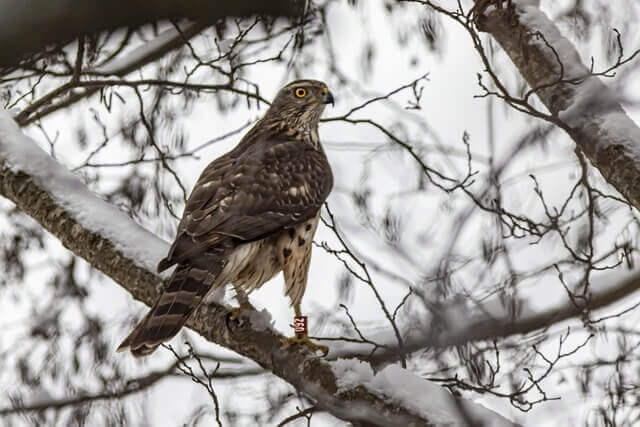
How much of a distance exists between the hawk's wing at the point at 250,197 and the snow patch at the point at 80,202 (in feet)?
0.59

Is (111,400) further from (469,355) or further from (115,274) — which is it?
(469,355)

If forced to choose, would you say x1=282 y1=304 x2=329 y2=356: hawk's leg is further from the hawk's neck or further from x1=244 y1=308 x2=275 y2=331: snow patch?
the hawk's neck

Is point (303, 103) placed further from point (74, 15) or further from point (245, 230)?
point (74, 15)

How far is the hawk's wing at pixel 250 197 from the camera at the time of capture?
3.84m

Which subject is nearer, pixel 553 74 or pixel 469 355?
pixel 469 355

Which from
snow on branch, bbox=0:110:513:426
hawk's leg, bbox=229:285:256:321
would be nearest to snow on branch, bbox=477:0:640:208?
snow on branch, bbox=0:110:513:426

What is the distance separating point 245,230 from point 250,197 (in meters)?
0.26

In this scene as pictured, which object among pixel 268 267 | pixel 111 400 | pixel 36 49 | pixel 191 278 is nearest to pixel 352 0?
pixel 268 267

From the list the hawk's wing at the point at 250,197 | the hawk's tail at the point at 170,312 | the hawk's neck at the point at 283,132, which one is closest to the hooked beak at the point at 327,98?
the hawk's neck at the point at 283,132

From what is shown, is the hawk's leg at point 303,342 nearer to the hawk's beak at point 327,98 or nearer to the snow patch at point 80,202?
the snow patch at point 80,202

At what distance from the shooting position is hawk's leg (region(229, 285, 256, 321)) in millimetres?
3607

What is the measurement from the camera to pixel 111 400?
168 inches

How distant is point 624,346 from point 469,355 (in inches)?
89.8

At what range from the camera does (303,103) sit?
5.35 metres
